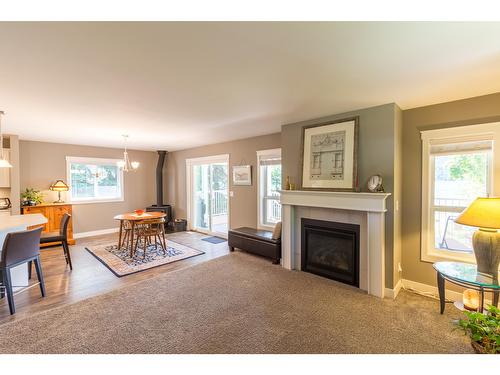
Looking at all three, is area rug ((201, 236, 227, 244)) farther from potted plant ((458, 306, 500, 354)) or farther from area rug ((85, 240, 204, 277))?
potted plant ((458, 306, 500, 354))

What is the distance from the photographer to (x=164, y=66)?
182cm

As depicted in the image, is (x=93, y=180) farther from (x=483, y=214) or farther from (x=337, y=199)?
(x=483, y=214)

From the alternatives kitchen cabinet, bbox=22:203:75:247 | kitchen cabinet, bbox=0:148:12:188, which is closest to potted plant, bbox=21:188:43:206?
kitchen cabinet, bbox=22:203:75:247

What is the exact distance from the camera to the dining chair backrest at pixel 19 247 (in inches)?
93.7

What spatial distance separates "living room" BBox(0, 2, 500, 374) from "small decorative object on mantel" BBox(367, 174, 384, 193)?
0.06 feet

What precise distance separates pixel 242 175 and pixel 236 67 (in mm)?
3314

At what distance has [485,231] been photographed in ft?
6.89

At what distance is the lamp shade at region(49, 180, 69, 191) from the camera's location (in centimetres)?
524

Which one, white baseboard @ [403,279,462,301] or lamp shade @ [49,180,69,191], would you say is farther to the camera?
lamp shade @ [49,180,69,191]

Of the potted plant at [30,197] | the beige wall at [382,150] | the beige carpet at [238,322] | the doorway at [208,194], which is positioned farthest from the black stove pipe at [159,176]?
the beige wall at [382,150]

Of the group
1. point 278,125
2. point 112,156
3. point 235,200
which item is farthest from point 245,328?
point 112,156

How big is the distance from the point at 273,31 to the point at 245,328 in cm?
237

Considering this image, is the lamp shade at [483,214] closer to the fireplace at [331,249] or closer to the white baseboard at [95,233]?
the fireplace at [331,249]

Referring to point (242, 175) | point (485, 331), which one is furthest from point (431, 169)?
point (242, 175)
